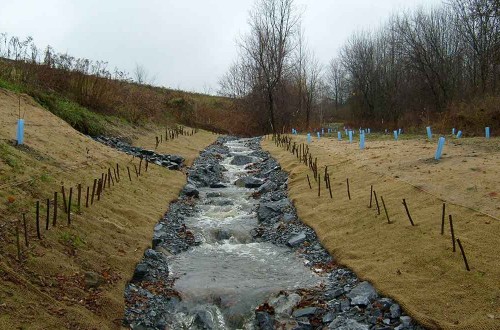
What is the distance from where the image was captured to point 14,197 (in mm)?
7188

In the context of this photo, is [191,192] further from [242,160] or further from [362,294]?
[362,294]

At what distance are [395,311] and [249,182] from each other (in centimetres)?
1039

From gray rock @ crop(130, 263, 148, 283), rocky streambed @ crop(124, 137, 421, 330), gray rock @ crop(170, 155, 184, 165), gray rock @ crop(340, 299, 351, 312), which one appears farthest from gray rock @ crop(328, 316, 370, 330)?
gray rock @ crop(170, 155, 184, 165)

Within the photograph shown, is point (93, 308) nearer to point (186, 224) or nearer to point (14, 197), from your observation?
point (14, 197)

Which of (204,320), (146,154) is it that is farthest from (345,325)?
(146,154)

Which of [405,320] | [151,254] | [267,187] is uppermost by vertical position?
[267,187]

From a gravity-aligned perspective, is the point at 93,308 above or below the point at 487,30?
below

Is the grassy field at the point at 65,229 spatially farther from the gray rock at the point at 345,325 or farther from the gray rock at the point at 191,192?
the gray rock at the point at 345,325

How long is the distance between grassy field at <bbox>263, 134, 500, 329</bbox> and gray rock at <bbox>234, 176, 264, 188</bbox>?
2307 mm

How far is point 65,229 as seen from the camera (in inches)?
282

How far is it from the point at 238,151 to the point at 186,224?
15772 mm

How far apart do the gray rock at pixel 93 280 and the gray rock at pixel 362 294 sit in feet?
12.3

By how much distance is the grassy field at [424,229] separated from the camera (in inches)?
215

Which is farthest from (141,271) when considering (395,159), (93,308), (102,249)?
(395,159)
